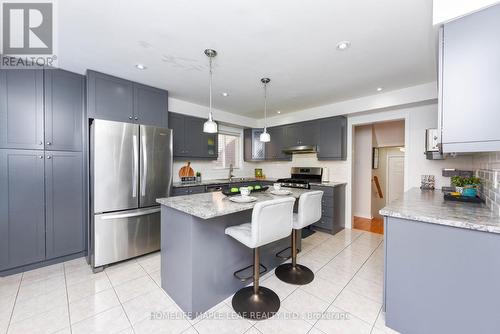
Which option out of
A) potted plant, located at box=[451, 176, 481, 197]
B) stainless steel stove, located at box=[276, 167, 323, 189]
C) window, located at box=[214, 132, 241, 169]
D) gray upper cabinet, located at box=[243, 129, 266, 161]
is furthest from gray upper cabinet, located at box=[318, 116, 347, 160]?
window, located at box=[214, 132, 241, 169]

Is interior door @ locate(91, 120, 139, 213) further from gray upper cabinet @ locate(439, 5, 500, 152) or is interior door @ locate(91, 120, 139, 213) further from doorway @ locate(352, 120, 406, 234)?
doorway @ locate(352, 120, 406, 234)

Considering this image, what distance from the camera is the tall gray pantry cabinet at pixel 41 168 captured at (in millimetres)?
2240

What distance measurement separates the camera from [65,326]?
1.57 metres

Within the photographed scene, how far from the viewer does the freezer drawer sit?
7.89ft

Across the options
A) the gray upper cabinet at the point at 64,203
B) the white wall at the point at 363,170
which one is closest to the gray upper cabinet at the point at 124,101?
the gray upper cabinet at the point at 64,203

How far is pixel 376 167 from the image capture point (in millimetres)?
4750

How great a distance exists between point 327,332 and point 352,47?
264 centimetres

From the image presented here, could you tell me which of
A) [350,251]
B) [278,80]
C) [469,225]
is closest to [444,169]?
[350,251]

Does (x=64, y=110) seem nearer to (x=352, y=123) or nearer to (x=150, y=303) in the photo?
(x=150, y=303)

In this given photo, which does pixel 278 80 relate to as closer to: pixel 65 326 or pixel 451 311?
pixel 451 311

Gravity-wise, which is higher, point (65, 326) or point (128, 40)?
point (128, 40)

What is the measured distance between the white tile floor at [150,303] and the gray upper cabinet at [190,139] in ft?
6.52

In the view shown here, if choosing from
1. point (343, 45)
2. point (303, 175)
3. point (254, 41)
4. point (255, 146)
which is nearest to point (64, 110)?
point (254, 41)

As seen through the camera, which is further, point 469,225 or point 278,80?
point 278,80
